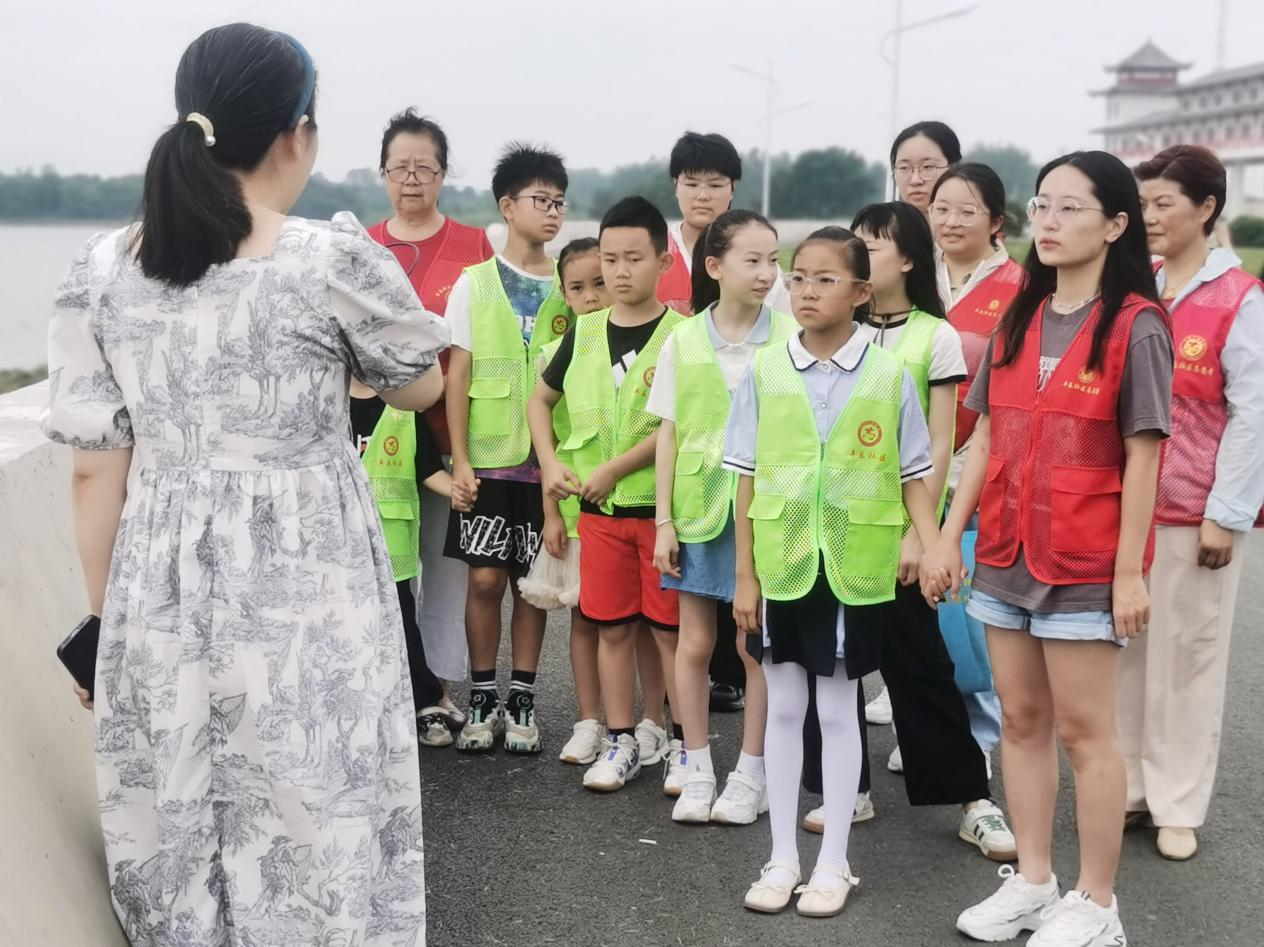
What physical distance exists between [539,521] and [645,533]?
21.8 inches

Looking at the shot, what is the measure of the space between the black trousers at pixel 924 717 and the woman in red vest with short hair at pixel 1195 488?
57 centimetres

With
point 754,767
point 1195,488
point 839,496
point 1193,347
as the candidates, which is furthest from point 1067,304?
point 754,767

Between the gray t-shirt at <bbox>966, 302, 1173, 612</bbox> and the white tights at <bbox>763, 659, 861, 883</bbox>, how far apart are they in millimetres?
572

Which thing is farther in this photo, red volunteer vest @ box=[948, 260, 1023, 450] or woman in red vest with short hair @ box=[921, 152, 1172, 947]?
red volunteer vest @ box=[948, 260, 1023, 450]

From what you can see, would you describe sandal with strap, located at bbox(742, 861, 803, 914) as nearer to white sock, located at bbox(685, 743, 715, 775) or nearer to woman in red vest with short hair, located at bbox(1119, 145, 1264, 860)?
white sock, located at bbox(685, 743, 715, 775)

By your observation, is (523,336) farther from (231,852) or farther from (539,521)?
(231,852)

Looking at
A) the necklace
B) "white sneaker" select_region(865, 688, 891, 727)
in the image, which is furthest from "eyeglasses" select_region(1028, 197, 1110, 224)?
"white sneaker" select_region(865, 688, 891, 727)

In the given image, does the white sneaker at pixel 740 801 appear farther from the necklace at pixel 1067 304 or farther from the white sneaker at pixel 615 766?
the necklace at pixel 1067 304

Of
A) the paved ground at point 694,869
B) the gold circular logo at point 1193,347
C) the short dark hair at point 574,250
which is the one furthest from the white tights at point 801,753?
the short dark hair at point 574,250

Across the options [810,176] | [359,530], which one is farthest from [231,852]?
[810,176]

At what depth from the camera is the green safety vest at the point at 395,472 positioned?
16.1ft

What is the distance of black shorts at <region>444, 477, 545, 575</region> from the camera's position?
4930 mm

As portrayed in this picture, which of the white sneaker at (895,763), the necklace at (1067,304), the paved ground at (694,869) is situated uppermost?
the necklace at (1067,304)

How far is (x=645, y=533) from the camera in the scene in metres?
4.59
